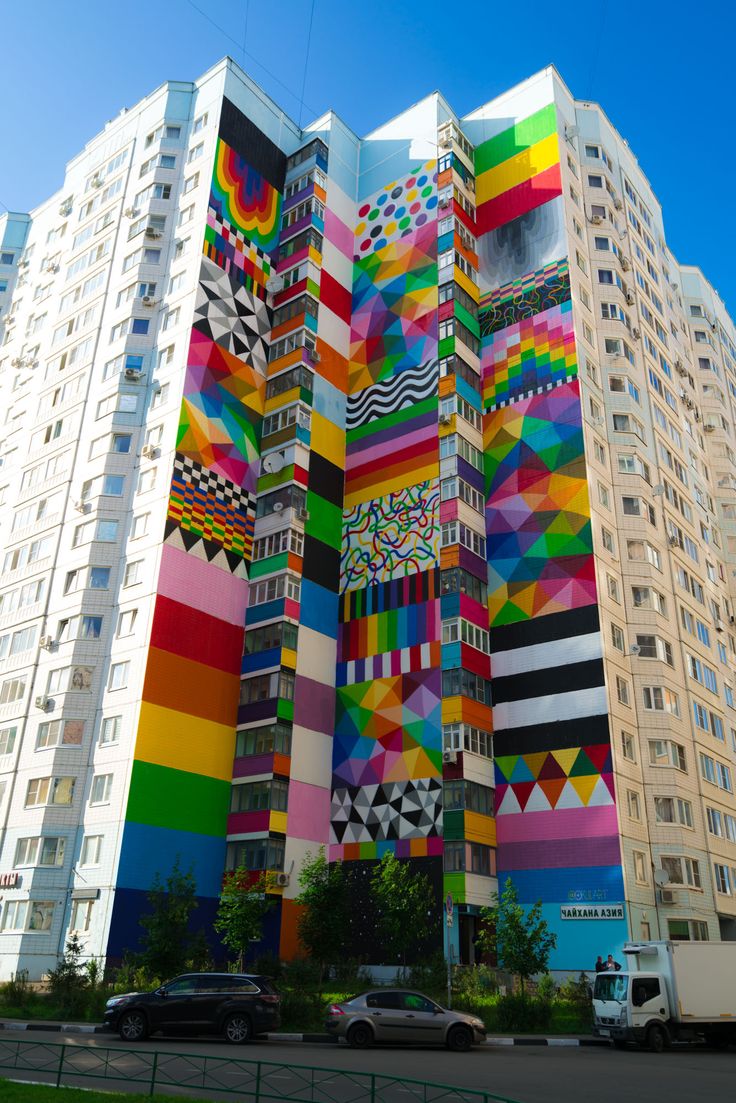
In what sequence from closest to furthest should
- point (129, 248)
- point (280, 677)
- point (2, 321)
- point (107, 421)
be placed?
point (280, 677) < point (107, 421) < point (129, 248) < point (2, 321)

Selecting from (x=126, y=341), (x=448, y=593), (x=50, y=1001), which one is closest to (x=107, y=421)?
(x=126, y=341)

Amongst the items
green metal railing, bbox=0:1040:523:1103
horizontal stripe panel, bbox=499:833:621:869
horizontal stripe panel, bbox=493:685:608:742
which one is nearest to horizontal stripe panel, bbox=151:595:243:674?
Answer: horizontal stripe panel, bbox=493:685:608:742

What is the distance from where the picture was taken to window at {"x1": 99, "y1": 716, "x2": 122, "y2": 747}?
47.1m

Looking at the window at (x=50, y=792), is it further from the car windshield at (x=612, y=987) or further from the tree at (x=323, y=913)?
the car windshield at (x=612, y=987)

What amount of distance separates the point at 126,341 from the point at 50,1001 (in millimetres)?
38024

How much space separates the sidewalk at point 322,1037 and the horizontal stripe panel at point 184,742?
1604 centimetres

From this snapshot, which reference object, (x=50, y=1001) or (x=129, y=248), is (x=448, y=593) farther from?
(x=129, y=248)

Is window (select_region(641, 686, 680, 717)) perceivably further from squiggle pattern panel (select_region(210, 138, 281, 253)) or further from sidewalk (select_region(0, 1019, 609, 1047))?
squiggle pattern panel (select_region(210, 138, 281, 253))

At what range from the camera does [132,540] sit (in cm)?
5209

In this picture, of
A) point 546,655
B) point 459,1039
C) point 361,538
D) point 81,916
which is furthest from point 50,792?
point 459,1039

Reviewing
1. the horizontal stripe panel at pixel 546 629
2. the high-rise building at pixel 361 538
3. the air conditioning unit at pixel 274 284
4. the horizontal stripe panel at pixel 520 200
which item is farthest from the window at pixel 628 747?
the air conditioning unit at pixel 274 284

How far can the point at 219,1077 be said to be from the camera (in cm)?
1822

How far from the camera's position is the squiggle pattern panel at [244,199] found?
204 ft

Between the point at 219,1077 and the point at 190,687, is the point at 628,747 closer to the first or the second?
the point at 190,687
